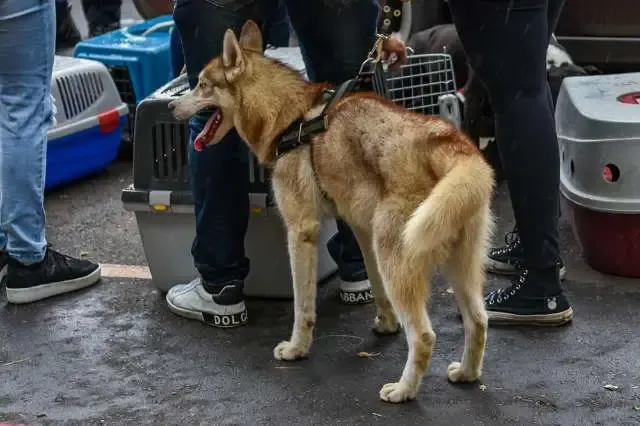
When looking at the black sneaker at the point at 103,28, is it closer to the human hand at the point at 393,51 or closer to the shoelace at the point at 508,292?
the human hand at the point at 393,51

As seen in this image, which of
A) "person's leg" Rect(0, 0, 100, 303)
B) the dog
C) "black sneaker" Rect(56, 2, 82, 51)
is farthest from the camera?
"black sneaker" Rect(56, 2, 82, 51)

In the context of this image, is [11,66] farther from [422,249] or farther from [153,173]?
[422,249]

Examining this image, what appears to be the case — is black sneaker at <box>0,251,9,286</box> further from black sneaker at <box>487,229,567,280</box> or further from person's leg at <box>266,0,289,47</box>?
black sneaker at <box>487,229,567,280</box>

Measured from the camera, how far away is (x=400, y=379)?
307 cm

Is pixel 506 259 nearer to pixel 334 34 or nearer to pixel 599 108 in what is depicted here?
pixel 599 108

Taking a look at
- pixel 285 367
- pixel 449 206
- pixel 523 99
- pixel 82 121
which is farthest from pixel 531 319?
pixel 82 121

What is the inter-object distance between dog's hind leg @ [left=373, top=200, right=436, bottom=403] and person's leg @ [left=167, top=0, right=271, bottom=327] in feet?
2.35

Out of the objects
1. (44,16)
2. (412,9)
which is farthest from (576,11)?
(44,16)

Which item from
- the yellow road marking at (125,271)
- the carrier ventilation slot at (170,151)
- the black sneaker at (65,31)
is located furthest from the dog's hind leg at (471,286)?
the black sneaker at (65,31)

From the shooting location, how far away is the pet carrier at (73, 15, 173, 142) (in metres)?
5.77

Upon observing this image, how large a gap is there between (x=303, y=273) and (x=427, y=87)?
5.07ft

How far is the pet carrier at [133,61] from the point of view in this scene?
577 cm

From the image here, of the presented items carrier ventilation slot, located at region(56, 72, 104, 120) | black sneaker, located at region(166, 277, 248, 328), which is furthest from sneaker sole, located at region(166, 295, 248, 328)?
carrier ventilation slot, located at region(56, 72, 104, 120)

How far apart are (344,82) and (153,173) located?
0.83 meters
